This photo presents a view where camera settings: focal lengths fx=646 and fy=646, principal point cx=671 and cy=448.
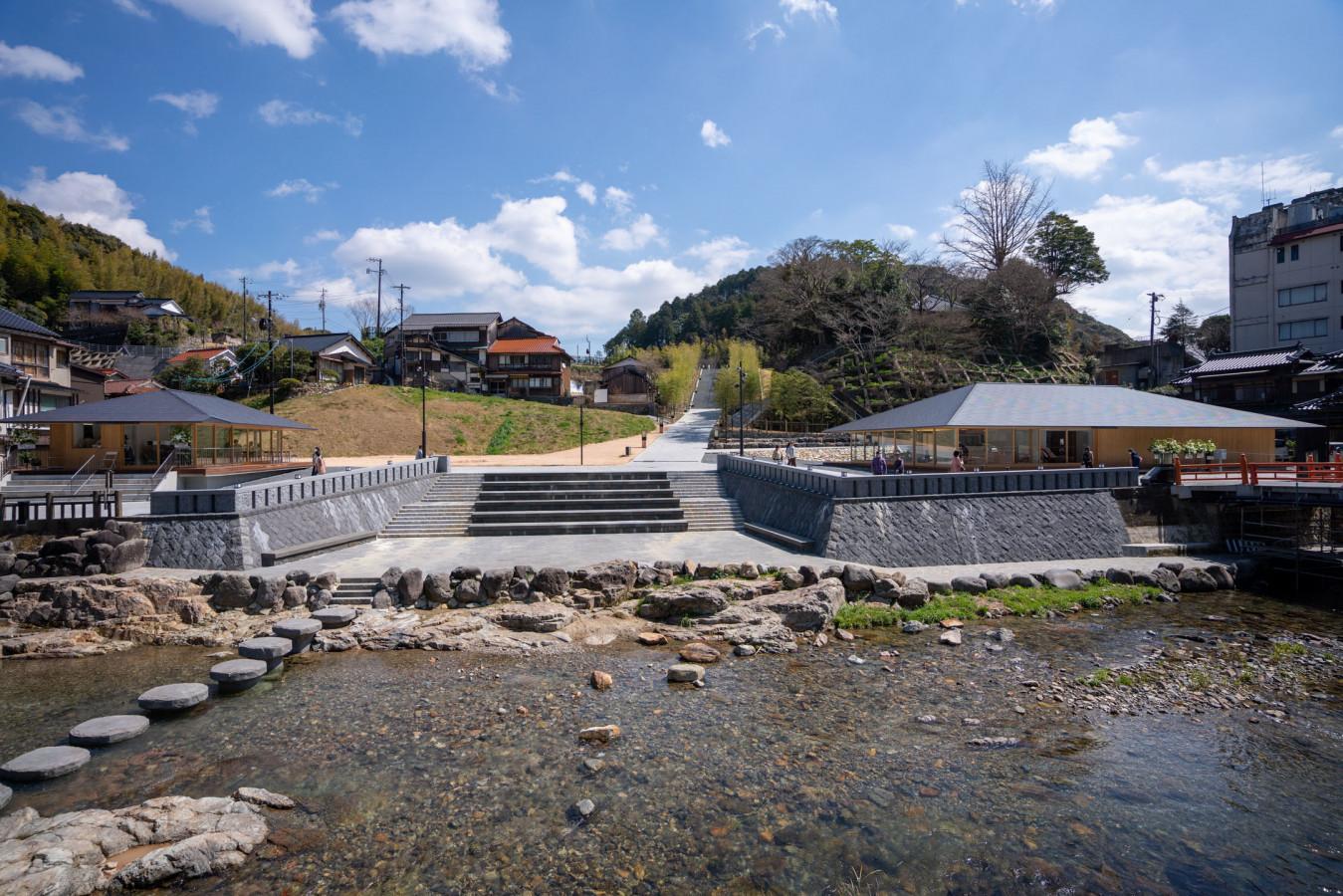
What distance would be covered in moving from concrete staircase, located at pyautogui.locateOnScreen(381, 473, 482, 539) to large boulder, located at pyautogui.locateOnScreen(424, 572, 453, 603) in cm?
529

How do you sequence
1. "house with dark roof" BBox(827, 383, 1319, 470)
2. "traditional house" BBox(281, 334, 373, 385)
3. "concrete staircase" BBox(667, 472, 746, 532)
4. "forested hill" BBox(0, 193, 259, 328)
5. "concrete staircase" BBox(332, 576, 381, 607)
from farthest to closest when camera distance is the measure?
"forested hill" BBox(0, 193, 259, 328), "traditional house" BBox(281, 334, 373, 385), "house with dark roof" BBox(827, 383, 1319, 470), "concrete staircase" BBox(667, 472, 746, 532), "concrete staircase" BBox(332, 576, 381, 607)

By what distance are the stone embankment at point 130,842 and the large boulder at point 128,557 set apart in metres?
8.48

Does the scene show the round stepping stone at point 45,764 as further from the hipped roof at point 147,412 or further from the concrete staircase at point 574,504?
the hipped roof at point 147,412

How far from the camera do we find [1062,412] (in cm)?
2023

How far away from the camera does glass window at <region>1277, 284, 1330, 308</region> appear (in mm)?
35750

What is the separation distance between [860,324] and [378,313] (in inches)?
2007

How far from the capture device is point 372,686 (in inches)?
369

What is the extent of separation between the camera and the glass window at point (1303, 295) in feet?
117

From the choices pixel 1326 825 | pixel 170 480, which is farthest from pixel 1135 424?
pixel 170 480

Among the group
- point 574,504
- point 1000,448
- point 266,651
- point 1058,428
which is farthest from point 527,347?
point 266,651

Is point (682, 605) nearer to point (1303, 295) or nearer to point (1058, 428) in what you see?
point (1058, 428)

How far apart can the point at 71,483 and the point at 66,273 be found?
51.0m

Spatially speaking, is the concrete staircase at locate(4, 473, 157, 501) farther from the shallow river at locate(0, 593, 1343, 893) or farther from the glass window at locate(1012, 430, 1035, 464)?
the glass window at locate(1012, 430, 1035, 464)

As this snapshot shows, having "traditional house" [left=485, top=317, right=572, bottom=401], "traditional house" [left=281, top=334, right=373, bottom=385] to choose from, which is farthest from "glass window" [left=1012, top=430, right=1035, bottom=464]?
"traditional house" [left=281, top=334, right=373, bottom=385]
